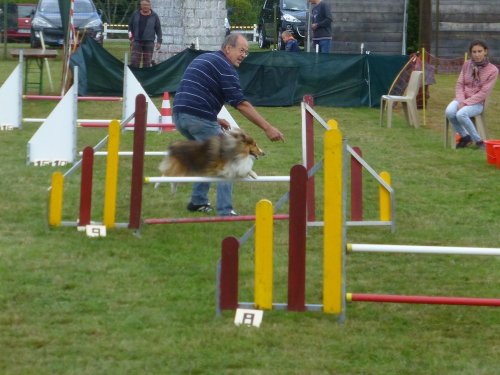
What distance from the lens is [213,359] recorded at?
5488 millimetres

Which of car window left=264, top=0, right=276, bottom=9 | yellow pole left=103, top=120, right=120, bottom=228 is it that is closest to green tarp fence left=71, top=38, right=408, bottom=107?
yellow pole left=103, top=120, right=120, bottom=228

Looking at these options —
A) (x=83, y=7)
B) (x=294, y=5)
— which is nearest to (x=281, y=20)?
(x=294, y=5)

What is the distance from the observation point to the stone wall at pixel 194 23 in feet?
90.8

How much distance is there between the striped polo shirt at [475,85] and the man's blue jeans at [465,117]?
0.29 ft

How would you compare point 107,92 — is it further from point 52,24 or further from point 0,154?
point 52,24

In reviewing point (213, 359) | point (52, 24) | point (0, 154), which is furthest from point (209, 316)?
point (52, 24)

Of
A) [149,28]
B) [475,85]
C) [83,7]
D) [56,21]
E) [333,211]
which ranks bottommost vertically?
[56,21]

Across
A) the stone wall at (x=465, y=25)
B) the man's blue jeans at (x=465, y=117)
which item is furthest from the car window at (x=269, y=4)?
the man's blue jeans at (x=465, y=117)

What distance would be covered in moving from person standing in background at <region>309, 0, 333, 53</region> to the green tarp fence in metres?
1.42

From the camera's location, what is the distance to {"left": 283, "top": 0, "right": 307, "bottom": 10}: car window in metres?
35.3

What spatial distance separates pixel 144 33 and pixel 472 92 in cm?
925

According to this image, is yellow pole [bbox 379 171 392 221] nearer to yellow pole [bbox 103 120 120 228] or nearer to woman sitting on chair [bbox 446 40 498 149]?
yellow pole [bbox 103 120 120 228]

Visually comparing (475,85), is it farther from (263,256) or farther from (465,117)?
(263,256)

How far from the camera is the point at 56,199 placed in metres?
8.62
